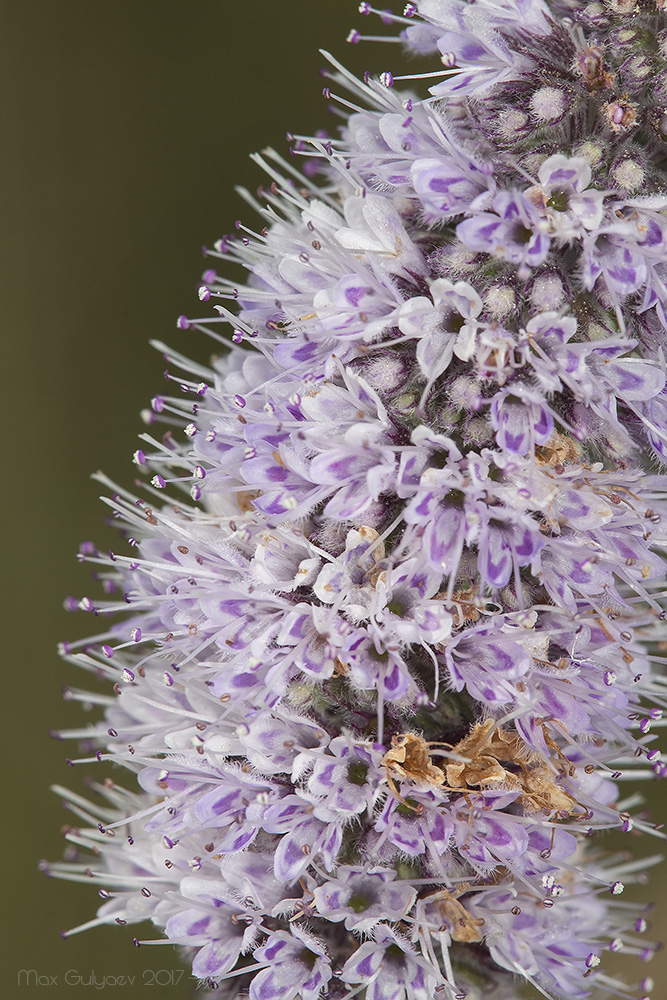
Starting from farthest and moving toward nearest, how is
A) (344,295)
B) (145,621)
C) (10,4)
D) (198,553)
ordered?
(10,4) → (145,621) → (198,553) → (344,295)

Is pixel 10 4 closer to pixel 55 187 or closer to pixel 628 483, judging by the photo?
pixel 55 187

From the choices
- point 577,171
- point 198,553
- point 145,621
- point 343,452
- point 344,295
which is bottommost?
point 145,621

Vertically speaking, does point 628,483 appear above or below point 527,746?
above

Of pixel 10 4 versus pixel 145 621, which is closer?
pixel 145 621

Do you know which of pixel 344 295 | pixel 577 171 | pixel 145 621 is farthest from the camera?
pixel 145 621

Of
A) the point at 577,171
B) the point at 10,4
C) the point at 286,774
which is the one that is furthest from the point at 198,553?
the point at 10,4

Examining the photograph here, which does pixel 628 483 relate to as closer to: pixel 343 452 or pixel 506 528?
pixel 506 528
